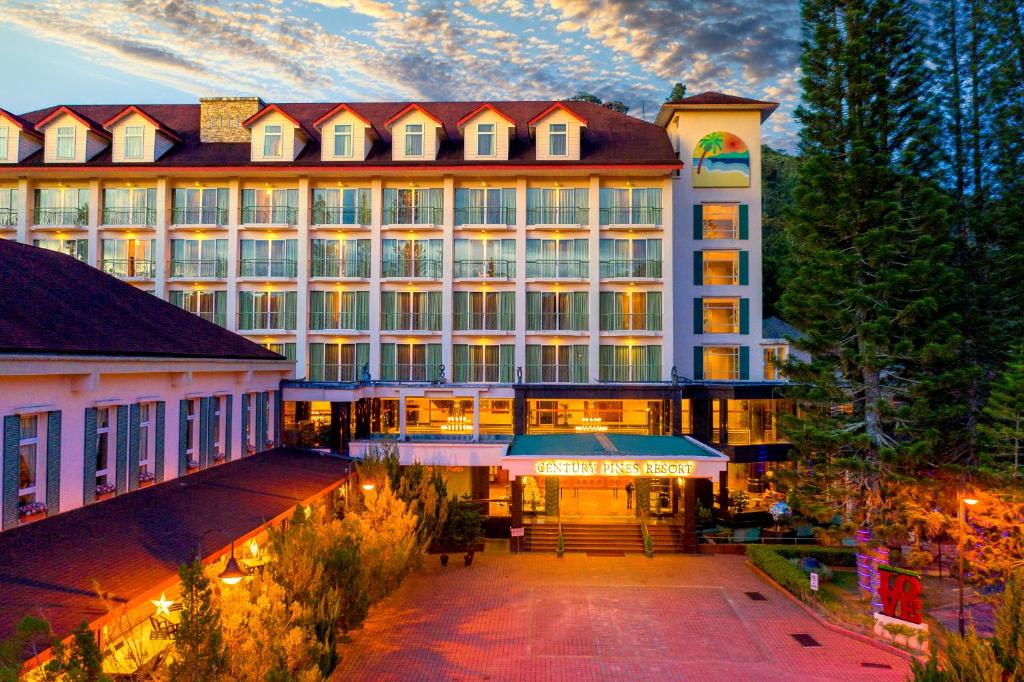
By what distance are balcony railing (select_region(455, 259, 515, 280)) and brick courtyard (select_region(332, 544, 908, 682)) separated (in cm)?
1435

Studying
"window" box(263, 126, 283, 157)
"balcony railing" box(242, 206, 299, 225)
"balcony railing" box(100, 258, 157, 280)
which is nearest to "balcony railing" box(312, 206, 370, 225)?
"balcony railing" box(242, 206, 299, 225)

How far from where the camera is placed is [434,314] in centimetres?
3128

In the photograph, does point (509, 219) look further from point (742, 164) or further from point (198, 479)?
point (198, 479)

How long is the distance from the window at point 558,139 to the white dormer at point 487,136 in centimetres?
193

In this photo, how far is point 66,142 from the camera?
3070cm

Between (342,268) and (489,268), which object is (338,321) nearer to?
(342,268)

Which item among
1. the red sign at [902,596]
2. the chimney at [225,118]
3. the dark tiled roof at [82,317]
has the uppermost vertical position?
the chimney at [225,118]

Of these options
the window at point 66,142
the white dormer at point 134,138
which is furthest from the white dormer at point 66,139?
the white dormer at point 134,138

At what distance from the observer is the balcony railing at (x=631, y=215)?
3095cm

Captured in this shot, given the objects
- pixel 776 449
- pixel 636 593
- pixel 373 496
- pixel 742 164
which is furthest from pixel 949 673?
pixel 742 164

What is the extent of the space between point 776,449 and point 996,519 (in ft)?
41.2

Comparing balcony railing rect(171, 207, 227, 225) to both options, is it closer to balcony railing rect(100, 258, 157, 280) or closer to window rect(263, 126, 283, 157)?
balcony railing rect(100, 258, 157, 280)

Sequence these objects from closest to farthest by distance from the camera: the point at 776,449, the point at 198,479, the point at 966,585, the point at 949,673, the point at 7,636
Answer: the point at 7,636 → the point at 949,673 → the point at 198,479 → the point at 966,585 → the point at 776,449

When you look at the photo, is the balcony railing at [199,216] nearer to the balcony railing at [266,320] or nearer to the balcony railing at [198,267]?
the balcony railing at [198,267]
